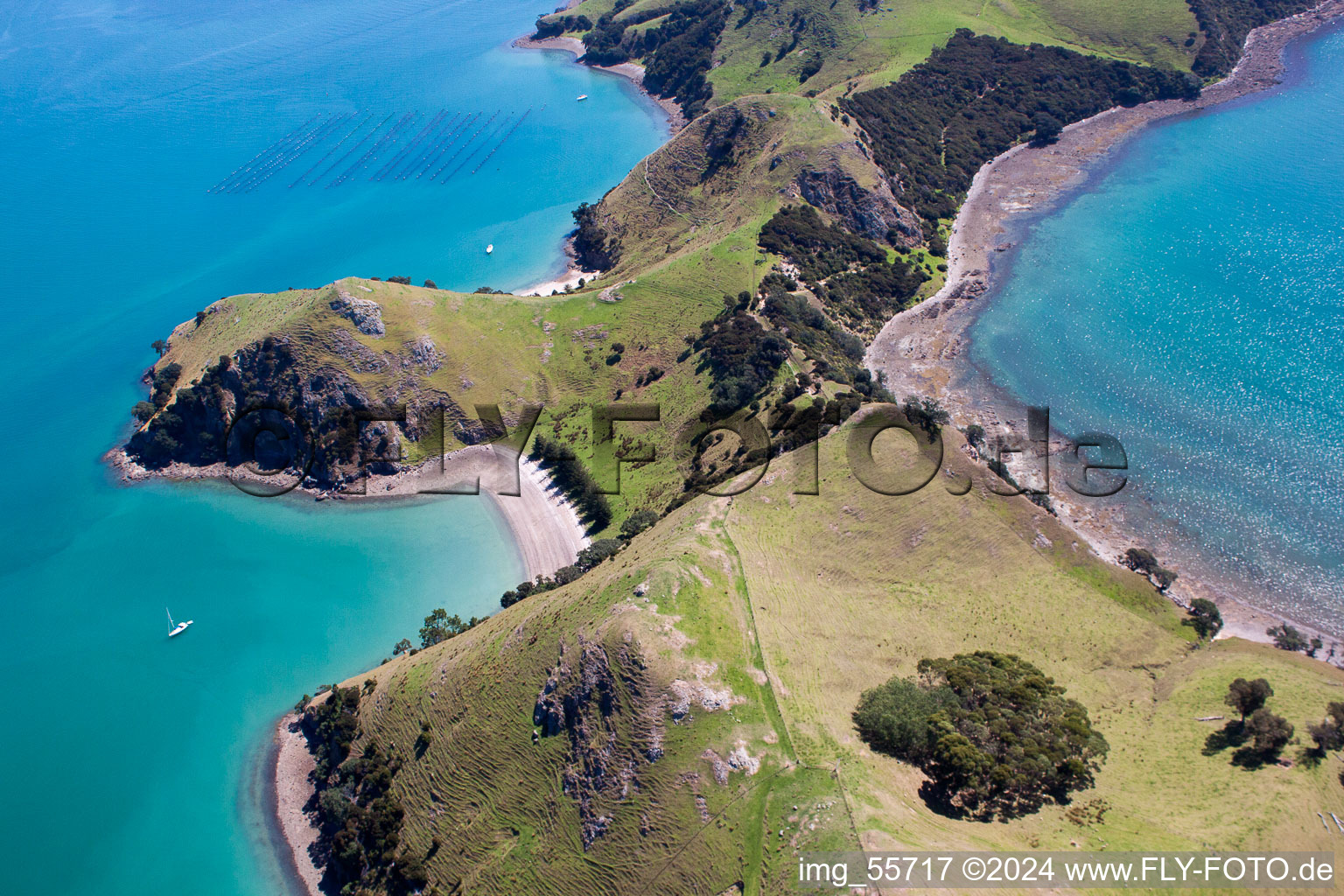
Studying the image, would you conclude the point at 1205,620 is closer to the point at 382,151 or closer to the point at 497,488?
the point at 497,488

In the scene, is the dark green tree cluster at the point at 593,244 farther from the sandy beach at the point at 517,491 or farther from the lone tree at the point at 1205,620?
the lone tree at the point at 1205,620

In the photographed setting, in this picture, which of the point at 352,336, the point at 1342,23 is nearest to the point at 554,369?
the point at 352,336

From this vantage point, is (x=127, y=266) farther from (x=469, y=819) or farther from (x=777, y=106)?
(x=469, y=819)

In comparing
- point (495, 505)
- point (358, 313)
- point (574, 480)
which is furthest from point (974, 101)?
point (495, 505)

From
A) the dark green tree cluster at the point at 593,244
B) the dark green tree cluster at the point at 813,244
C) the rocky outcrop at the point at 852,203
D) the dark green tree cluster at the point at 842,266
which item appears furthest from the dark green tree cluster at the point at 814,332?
the dark green tree cluster at the point at 593,244

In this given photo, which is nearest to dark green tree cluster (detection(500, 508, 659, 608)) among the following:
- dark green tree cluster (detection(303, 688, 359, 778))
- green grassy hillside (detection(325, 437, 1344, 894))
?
green grassy hillside (detection(325, 437, 1344, 894))

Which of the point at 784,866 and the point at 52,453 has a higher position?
the point at 784,866
